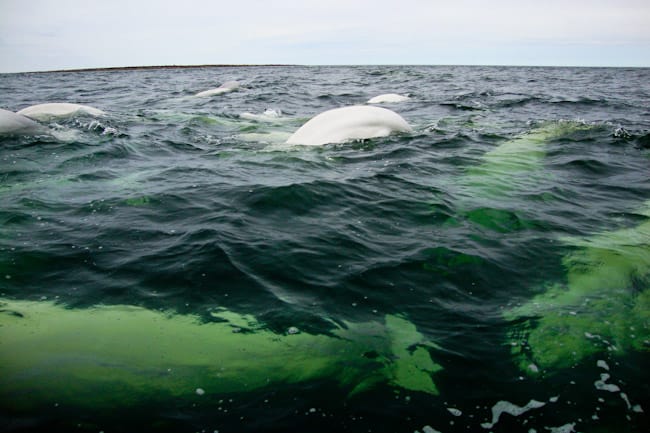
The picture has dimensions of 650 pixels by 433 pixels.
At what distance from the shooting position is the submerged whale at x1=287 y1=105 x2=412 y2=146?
7781 mm

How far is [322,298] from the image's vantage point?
2986mm

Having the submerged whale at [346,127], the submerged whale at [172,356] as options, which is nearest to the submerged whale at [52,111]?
the submerged whale at [346,127]

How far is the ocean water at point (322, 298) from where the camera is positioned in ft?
6.82

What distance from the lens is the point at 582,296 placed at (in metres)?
3.10

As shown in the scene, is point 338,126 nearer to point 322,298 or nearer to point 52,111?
point 322,298

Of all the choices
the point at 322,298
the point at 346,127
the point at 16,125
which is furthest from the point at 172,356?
the point at 16,125

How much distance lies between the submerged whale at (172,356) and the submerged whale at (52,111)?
944 centimetres

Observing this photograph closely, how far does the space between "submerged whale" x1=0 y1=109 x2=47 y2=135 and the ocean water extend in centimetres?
231

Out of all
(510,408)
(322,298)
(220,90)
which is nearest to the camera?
(510,408)

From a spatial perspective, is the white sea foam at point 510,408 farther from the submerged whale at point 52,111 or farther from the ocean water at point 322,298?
the submerged whale at point 52,111

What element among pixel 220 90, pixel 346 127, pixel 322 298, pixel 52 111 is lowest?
pixel 322 298

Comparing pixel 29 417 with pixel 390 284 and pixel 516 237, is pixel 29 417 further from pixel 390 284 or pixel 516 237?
pixel 516 237

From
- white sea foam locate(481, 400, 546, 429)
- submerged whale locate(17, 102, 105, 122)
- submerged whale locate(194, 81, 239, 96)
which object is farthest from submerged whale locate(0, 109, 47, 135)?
submerged whale locate(194, 81, 239, 96)

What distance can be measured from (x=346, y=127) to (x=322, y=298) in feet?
17.3
